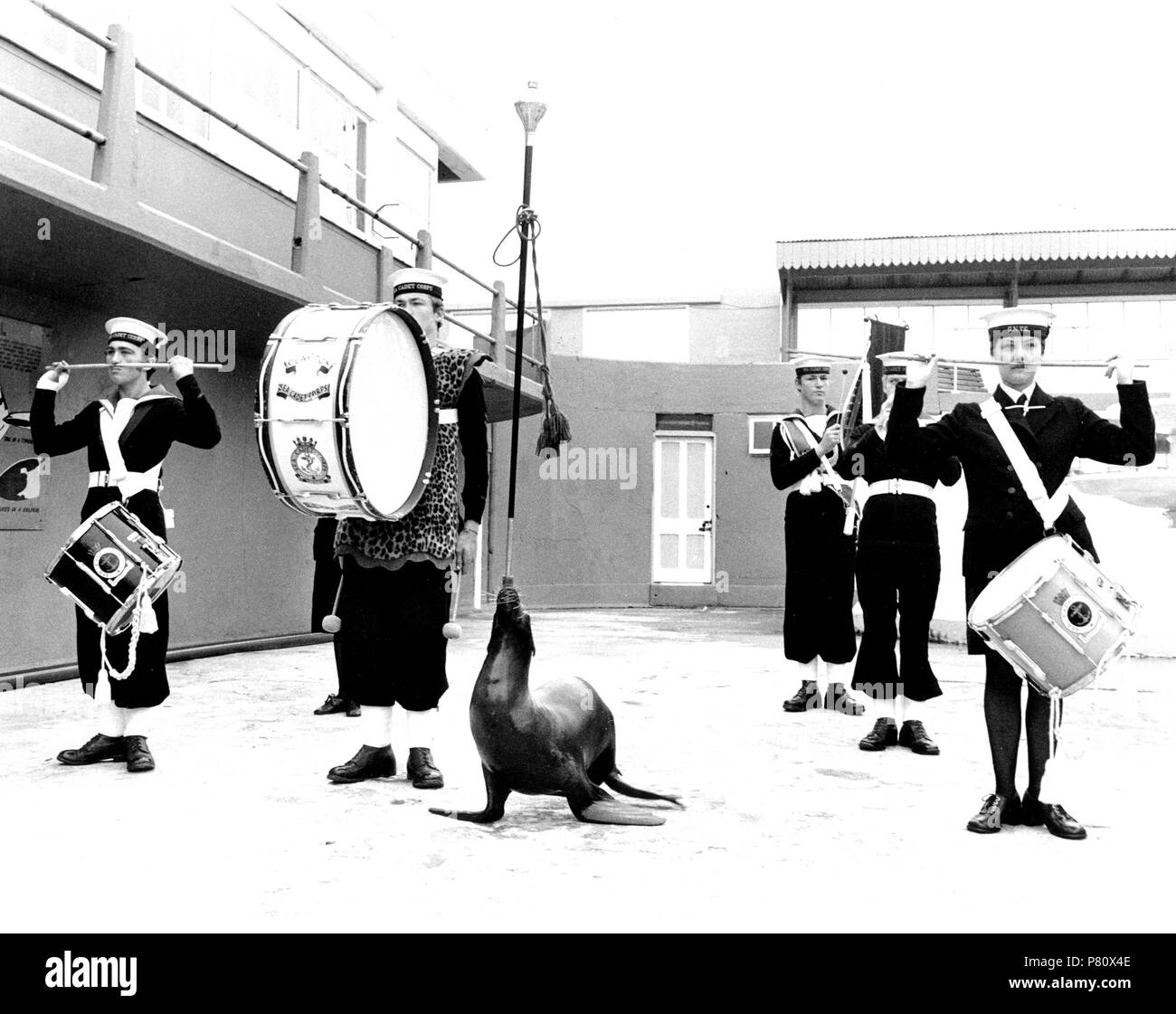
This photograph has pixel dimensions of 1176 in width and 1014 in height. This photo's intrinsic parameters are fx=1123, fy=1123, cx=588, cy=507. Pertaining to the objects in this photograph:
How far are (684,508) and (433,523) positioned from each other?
513 inches

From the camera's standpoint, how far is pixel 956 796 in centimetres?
414

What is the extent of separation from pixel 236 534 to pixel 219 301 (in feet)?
6.95

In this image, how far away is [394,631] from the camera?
13.5 feet

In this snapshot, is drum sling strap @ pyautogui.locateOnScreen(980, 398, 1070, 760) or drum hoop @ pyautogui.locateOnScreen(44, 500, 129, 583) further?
drum hoop @ pyautogui.locateOnScreen(44, 500, 129, 583)

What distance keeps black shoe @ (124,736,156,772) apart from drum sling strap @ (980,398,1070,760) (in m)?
3.28

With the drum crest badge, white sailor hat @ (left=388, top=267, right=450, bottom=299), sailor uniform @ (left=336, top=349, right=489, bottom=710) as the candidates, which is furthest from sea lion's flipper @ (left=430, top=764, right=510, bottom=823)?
white sailor hat @ (left=388, top=267, right=450, bottom=299)

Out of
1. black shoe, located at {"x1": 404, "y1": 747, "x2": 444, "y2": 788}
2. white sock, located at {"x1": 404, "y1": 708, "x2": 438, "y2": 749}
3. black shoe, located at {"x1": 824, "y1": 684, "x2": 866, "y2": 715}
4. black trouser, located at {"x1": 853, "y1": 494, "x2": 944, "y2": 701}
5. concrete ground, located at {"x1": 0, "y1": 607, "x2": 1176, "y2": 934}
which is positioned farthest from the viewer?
black shoe, located at {"x1": 824, "y1": 684, "x2": 866, "y2": 715}

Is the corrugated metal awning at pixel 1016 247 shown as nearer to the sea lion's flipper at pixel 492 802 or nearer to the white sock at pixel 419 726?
the white sock at pixel 419 726

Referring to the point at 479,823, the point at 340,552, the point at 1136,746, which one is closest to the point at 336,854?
the point at 479,823

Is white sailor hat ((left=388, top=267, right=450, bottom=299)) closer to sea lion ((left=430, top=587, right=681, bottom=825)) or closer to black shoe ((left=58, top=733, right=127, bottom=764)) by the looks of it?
sea lion ((left=430, top=587, right=681, bottom=825))

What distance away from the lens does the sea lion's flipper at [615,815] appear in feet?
11.7

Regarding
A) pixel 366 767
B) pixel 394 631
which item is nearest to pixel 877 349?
pixel 394 631

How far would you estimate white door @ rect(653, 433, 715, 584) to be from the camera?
16.9 metres
